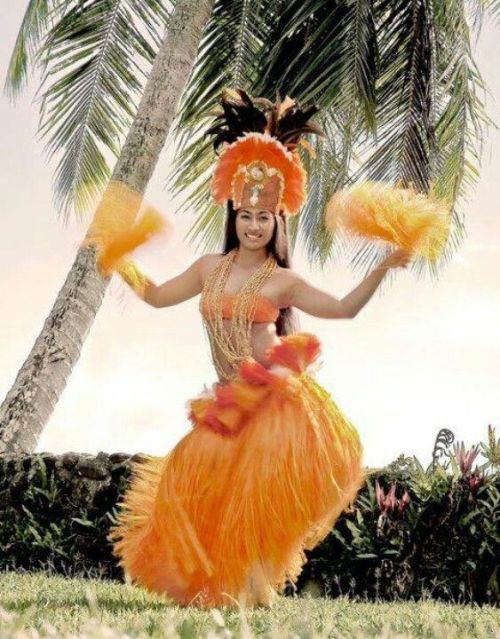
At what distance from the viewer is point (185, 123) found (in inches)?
397

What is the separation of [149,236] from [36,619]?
1764 millimetres

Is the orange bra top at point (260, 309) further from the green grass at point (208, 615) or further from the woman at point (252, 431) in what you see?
the green grass at point (208, 615)

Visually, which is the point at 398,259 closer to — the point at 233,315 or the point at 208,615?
the point at 233,315

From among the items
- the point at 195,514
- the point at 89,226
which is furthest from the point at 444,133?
the point at 195,514

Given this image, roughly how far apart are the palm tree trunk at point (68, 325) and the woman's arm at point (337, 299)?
12.1 ft

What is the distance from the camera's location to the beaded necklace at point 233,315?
426 centimetres

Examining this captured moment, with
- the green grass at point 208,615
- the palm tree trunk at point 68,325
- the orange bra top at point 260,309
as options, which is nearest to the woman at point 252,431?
the orange bra top at point 260,309

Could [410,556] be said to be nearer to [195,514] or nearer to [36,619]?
[195,514]

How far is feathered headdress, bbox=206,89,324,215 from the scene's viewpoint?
4.43 metres

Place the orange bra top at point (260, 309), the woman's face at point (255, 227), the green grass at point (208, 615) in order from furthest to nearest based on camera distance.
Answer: the woman's face at point (255, 227)
the orange bra top at point (260, 309)
the green grass at point (208, 615)

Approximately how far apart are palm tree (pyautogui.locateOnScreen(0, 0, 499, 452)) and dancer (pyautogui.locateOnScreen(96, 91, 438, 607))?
3.61 metres

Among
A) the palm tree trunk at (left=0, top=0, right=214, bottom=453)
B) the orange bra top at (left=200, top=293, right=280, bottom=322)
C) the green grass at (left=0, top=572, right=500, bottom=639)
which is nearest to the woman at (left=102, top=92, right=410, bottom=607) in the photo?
the orange bra top at (left=200, top=293, right=280, bottom=322)

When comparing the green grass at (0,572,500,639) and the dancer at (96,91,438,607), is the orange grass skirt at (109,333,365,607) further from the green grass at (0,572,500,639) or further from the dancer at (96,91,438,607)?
the green grass at (0,572,500,639)

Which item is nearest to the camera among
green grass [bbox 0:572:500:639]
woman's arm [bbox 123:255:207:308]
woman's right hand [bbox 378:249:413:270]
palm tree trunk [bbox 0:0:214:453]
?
green grass [bbox 0:572:500:639]
